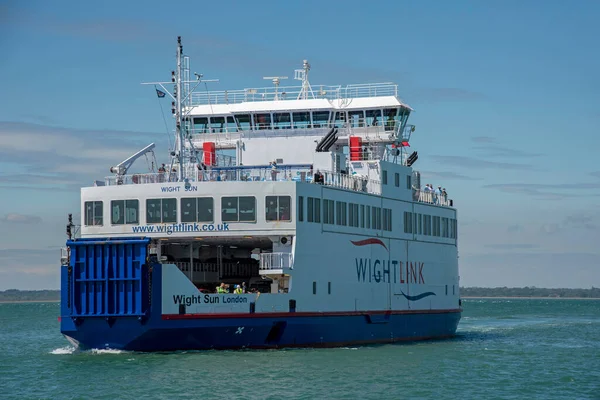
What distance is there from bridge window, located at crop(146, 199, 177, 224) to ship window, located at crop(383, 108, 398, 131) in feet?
44.1

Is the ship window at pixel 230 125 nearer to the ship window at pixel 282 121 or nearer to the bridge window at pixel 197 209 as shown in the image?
the ship window at pixel 282 121

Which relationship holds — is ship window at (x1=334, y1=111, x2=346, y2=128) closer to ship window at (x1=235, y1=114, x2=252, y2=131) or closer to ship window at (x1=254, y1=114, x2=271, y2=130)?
ship window at (x1=254, y1=114, x2=271, y2=130)

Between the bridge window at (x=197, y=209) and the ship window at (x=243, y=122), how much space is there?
33.8ft

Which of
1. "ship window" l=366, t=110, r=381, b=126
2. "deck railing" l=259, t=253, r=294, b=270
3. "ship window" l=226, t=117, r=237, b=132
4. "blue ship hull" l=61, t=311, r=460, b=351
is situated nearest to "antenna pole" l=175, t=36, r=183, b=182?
"deck railing" l=259, t=253, r=294, b=270

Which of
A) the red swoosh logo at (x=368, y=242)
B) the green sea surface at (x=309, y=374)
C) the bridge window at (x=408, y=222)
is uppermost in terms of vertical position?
the bridge window at (x=408, y=222)

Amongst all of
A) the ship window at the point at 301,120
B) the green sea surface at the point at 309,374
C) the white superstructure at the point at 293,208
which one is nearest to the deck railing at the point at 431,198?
the white superstructure at the point at 293,208

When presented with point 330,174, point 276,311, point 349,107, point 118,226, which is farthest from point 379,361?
point 349,107

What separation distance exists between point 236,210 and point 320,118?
414 inches

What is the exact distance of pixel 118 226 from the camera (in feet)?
122

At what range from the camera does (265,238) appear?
123 ft

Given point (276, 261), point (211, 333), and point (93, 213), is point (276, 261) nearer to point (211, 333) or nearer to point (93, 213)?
point (211, 333)

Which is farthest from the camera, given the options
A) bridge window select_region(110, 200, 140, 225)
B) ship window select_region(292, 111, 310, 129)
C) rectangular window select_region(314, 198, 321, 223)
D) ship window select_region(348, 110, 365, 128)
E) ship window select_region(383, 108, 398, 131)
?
ship window select_region(383, 108, 398, 131)

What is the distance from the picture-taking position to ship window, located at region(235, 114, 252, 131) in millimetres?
45969

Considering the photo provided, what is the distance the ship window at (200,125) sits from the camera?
47.2 meters
